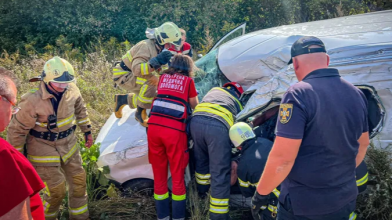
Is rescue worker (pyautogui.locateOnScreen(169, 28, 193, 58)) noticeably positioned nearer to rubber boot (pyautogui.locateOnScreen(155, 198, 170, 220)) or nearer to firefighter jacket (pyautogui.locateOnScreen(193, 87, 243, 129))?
firefighter jacket (pyautogui.locateOnScreen(193, 87, 243, 129))

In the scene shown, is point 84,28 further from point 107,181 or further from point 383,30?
point 383,30

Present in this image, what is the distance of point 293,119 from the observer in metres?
1.92

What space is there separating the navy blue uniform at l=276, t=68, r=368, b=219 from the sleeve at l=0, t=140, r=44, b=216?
4.29 ft

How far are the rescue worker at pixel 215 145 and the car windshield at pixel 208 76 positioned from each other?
747mm

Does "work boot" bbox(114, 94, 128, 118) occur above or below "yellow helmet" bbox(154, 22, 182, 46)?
below

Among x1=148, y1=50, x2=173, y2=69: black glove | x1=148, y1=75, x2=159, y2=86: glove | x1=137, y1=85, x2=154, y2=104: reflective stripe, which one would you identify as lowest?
x1=137, y1=85, x2=154, y2=104: reflective stripe

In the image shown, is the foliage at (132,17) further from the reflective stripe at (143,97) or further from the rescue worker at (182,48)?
the reflective stripe at (143,97)

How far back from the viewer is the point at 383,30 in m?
3.63

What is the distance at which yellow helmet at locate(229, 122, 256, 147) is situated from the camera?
3.27 metres

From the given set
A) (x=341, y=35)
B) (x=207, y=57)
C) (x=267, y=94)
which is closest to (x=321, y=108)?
(x=267, y=94)

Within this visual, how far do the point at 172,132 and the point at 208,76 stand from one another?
1192 millimetres

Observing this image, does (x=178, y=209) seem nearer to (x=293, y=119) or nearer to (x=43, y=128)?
(x=43, y=128)

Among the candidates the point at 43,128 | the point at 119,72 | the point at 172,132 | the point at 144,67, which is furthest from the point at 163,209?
the point at 119,72

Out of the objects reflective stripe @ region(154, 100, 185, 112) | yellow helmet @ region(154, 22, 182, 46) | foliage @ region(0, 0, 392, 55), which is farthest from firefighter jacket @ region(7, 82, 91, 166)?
foliage @ region(0, 0, 392, 55)
